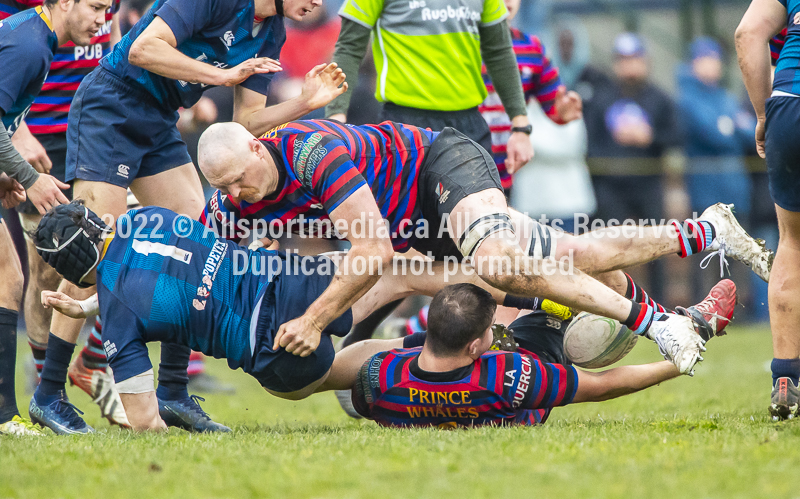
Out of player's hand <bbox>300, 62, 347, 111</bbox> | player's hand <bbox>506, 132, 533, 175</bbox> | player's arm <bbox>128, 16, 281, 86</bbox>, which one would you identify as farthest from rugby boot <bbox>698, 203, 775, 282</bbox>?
player's arm <bbox>128, 16, 281, 86</bbox>

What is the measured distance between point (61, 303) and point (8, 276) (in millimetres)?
577

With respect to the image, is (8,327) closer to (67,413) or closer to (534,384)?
(67,413)

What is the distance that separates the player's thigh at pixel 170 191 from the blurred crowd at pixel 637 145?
15.4 ft

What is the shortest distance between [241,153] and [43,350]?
2170mm

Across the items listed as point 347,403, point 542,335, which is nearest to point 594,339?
point 542,335

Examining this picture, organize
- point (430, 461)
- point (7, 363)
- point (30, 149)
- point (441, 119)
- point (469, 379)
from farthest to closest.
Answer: point (441, 119) < point (30, 149) < point (7, 363) < point (469, 379) < point (430, 461)

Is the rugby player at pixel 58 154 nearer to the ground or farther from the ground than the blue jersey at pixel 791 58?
nearer to the ground

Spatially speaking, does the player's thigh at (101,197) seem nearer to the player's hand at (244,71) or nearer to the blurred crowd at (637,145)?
the player's hand at (244,71)

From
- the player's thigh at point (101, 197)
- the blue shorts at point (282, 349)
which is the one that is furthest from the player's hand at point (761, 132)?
the player's thigh at point (101, 197)

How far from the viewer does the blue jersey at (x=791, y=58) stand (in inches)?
160

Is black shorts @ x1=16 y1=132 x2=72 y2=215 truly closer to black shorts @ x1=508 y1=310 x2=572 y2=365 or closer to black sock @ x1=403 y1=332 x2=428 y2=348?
black sock @ x1=403 y1=332 x2=428 y2=348

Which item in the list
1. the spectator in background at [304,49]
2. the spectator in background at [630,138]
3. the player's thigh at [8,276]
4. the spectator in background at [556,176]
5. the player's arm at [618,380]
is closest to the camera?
the player's arm at [618,380]

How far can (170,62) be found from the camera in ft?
14.7

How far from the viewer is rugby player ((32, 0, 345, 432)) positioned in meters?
4.56
